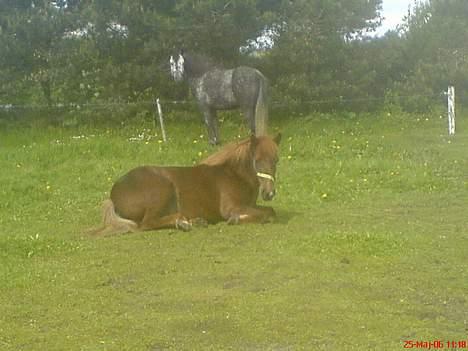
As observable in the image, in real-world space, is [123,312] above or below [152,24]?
below

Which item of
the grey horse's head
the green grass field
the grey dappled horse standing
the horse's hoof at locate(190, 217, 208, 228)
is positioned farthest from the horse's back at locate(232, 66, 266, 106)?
the horse's hoof at locate(190, 217, 208, 228)

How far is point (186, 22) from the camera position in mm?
17516

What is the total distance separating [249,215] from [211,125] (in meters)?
7.45

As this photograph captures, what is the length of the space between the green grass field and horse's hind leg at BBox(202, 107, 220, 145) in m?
3.05

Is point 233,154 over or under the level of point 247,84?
under

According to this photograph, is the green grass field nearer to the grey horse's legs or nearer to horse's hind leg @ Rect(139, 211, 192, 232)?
horse's hind leg @ Rect(139, 211, 192, 232)

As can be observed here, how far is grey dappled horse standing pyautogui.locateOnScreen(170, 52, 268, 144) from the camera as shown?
48.6 feet

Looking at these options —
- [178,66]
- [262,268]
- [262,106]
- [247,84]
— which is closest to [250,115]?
[262,106]

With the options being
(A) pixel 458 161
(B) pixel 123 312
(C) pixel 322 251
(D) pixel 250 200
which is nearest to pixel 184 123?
(A) pixel 458 161

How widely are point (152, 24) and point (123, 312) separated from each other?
1312 centimetres

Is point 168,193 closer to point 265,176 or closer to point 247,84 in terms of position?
point 265,176

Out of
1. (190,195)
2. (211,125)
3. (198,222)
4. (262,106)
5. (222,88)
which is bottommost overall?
(198,222)

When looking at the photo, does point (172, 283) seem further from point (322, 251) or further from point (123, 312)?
point (322, 251)

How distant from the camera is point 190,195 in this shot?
816 cm
